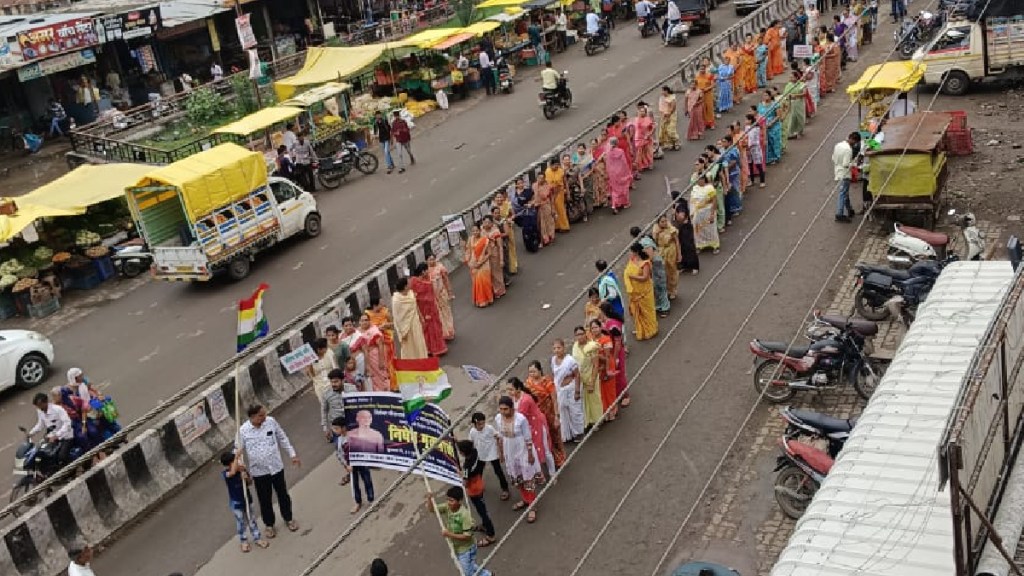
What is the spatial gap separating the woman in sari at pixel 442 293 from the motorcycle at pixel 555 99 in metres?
11.5

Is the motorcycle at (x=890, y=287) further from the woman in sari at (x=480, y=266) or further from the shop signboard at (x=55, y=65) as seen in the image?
the shop signboard at (x=55, y=65)

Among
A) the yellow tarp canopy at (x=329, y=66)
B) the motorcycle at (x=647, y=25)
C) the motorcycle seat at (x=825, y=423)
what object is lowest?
the motorcycle seat at (x=825, y=423)

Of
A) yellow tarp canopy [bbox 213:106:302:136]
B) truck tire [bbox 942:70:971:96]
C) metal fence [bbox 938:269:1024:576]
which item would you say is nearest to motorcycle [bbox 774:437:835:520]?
metal fence [bbox 938:269:1024:576]

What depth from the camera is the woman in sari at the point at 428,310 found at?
1386 cm

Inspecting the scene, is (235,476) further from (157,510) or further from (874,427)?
(874,427)

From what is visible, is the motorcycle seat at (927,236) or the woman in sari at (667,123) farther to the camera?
the woman in sari at (667,123)

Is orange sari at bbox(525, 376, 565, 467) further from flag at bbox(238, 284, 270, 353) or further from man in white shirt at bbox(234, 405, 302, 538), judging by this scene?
flag at bbox(238, 284, 270, 353)

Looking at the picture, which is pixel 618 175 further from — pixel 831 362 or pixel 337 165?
pixel 831 362

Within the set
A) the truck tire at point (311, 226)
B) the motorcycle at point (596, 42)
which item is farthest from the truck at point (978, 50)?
the truck tire at point (311, 226)

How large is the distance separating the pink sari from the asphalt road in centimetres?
324

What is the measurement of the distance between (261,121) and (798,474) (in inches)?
643

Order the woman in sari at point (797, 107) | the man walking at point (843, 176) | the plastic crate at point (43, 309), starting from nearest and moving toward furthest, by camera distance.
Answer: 1. the man walking at point (843, 176)
2. the plastic crate at point (43, 309)
3. the woman in sari at point (797, 107)

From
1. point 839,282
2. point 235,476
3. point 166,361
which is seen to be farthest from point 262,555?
point 839,282

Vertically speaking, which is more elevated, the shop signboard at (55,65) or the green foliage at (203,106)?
the shop signboard at (55,65)
